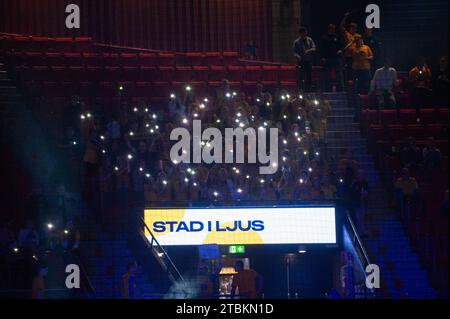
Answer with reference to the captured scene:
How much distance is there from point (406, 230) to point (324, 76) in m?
4.86

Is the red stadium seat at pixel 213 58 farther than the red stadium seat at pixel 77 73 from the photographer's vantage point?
Yes

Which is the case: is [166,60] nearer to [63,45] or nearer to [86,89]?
[63,45]

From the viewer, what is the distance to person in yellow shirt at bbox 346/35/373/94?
53.8 feet

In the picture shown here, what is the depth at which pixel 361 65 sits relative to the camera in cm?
1644

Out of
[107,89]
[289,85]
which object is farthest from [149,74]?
[289,85]

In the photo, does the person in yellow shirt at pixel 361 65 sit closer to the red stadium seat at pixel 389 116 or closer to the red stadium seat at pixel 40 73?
the red stadium seat at pixel 389 116

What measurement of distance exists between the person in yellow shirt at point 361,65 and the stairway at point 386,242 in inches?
48.0

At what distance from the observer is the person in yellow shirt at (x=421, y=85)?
1631 cm

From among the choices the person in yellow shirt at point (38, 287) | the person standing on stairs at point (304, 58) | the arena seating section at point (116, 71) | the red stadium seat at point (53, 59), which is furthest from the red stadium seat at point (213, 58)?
the person in yellow shirt at point (38, 287)

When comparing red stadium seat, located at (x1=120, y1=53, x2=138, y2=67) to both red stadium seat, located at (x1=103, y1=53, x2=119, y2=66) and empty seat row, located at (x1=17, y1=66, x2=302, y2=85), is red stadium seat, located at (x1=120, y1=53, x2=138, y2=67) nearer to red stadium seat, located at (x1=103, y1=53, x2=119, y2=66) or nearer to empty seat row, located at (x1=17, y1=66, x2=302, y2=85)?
red stadium seat, located at (x1=103, y1=53, x2=119, y2=66)

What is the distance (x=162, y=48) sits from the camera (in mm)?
20688

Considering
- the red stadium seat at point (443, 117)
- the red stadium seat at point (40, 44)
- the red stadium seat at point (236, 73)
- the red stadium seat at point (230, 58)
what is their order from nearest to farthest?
the red stadium seat at point (443, 117), the red stadium seat at point (236, 73), the red stadium seat at point (40, 44), the red stadium seat at point (230, 58)

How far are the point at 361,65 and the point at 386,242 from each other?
4.00 m

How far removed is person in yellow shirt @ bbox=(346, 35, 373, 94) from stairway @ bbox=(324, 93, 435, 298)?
1219 millimetres
